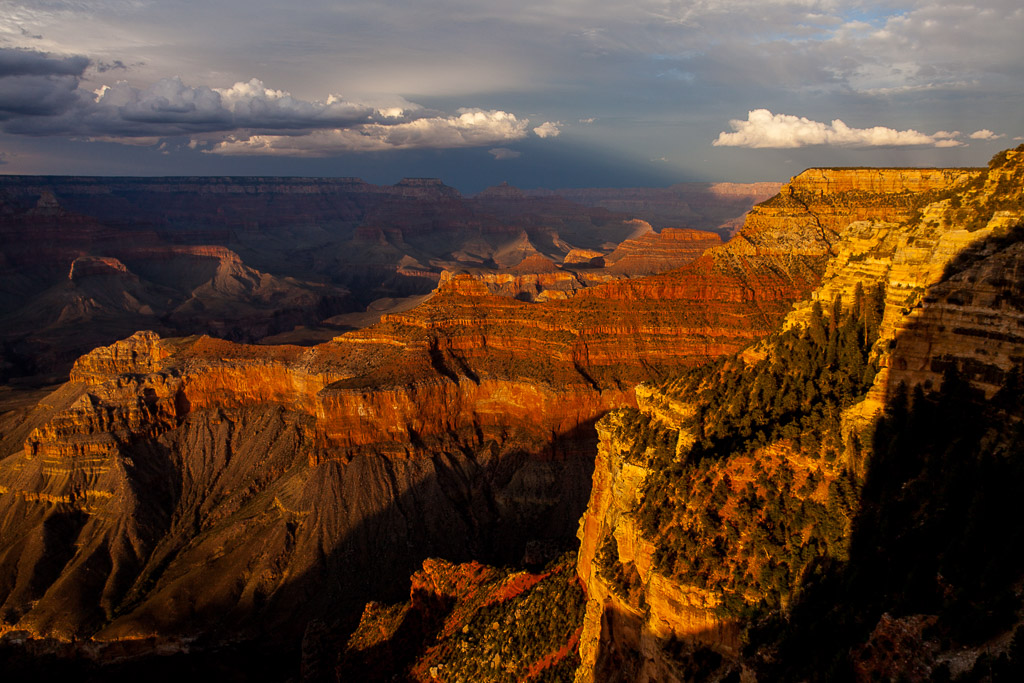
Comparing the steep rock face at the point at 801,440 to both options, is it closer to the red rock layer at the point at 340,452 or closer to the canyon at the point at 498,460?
the canyon at the point at 498,460

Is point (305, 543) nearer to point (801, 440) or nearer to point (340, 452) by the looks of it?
point (340, 452)

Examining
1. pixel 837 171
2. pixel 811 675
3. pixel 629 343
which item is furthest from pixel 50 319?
pixel 811 675

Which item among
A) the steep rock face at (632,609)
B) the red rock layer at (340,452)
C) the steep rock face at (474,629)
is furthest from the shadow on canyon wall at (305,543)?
the steep rock face at (632,609)

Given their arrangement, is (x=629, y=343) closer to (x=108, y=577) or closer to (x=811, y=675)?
(x=108, y=577)

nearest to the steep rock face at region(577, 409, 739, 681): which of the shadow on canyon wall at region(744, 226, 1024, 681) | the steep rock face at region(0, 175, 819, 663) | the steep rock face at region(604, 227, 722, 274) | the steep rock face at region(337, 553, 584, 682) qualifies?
the shadow on canyon wall at region(744, 226, 1024, 681)

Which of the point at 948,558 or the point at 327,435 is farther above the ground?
the point at 948,558
